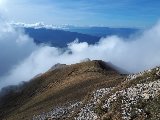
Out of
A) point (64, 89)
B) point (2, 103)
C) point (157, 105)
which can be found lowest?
point (2, 103)

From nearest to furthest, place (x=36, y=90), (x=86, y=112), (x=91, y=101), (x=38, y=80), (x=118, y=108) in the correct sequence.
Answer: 1. (x=118, y=108)
2. (x=86, y=112)
3. (x=91, y=101)
4. (x=36, y=90)
5. (x=38, y=80)

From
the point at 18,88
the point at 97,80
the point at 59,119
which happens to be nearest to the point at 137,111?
the point at 59,119

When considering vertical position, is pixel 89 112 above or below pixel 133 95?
below

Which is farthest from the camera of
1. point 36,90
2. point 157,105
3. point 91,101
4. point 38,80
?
point 38,80

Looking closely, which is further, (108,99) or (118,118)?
(108,99)

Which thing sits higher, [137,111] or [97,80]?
[137,111]

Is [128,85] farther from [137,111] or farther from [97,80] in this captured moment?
[97,80]

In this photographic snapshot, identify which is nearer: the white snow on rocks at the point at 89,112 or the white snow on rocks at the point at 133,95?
the white snow on rocks at the point at 133,95

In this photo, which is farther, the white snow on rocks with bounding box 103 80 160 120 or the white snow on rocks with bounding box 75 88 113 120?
the white snow on rocks with bounding box 75 88 113 120

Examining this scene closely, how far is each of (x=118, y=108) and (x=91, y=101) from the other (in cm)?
1153

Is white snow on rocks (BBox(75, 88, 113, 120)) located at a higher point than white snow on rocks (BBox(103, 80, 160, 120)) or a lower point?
lower

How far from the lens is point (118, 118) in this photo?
4044 cm

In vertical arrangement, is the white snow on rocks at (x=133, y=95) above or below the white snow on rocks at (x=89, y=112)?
above

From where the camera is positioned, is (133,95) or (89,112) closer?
(133,95)
